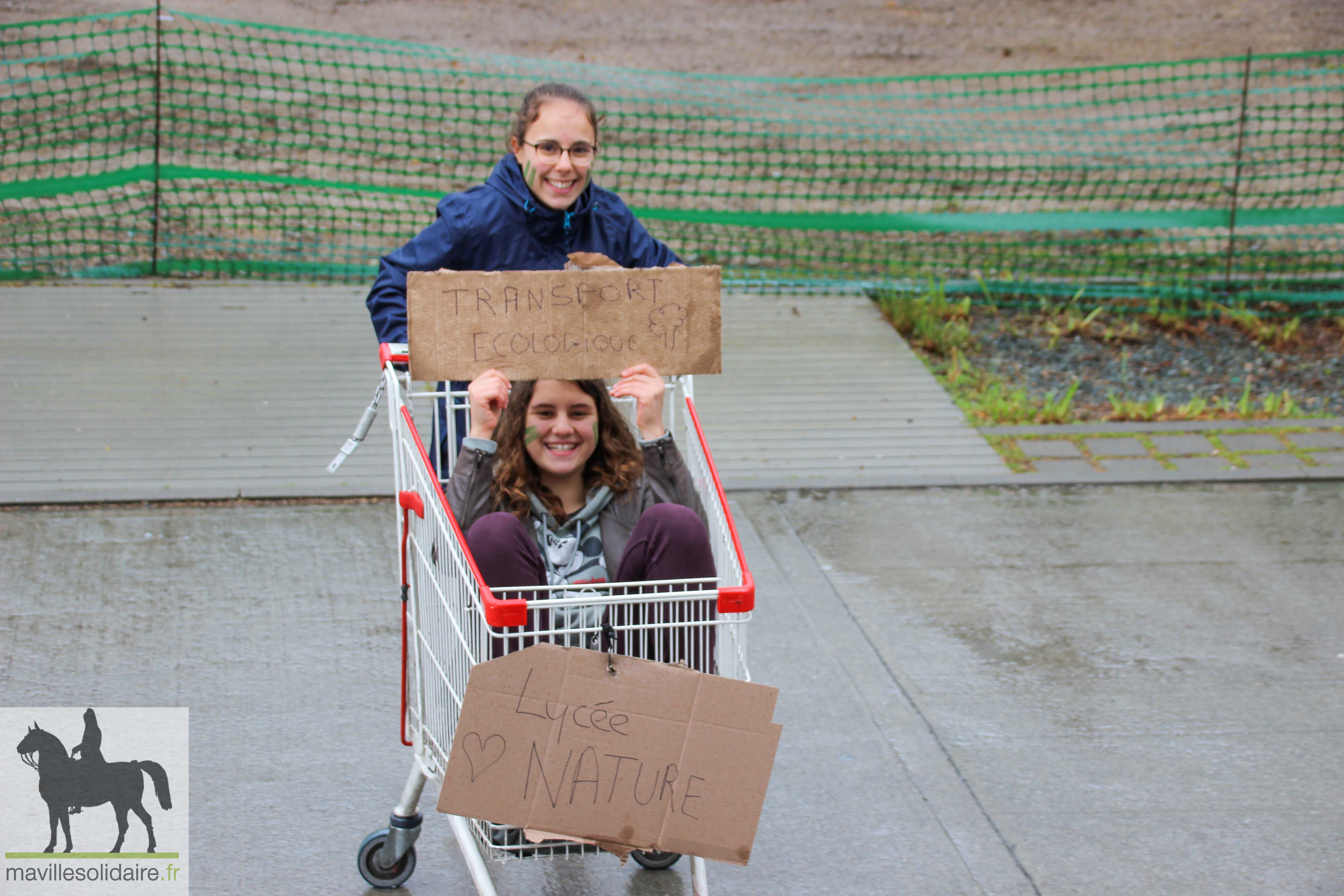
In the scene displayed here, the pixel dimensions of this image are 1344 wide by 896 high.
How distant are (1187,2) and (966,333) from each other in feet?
34.3

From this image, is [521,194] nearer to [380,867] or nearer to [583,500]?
[583,500]

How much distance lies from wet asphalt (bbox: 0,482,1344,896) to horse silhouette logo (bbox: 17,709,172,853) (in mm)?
125

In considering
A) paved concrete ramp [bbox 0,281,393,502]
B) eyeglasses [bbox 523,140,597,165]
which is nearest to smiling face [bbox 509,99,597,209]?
eyeglasses [bbox 523,140,597,165]

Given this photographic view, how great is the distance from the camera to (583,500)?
331 cm

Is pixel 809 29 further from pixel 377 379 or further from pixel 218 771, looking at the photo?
pixel 218 771

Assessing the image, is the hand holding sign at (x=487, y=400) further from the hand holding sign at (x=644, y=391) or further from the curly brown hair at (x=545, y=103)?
the curly brown hair at (x=545, y=103)

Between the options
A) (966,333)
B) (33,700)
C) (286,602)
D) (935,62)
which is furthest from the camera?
(935,62)

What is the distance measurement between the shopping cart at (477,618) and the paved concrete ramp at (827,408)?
274 centimetres

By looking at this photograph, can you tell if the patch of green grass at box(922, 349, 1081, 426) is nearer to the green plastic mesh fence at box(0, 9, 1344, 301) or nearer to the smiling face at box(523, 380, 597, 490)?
the green plastic mesh fence at box(0, 9, 1344, 301)

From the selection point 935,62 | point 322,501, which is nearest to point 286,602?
point 322,501

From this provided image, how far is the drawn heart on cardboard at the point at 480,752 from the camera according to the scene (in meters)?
2.60

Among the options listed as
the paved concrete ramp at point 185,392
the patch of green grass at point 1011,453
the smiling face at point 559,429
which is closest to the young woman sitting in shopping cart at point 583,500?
the smiling face at point 559,429

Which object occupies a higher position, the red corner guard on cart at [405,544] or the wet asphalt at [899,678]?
the red corner guard on cart at [405,544]

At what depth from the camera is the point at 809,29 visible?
14.5 m
